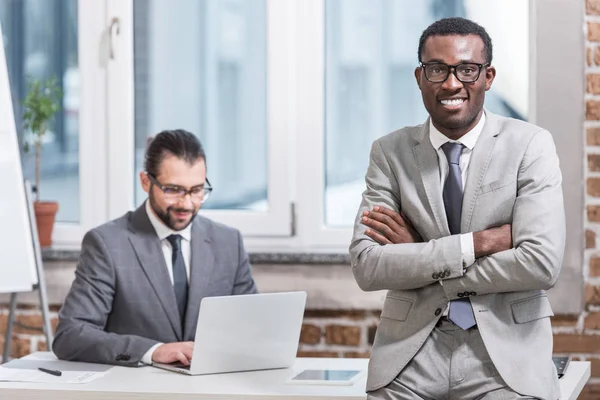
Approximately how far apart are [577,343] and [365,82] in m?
1.25

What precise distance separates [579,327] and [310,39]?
1460 millimetres

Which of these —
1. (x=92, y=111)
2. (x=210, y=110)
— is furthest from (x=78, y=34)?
(x=210, y=110)

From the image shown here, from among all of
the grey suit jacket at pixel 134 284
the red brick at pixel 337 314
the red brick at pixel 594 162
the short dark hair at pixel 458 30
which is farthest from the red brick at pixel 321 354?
the short dark hair at pixel 458 30

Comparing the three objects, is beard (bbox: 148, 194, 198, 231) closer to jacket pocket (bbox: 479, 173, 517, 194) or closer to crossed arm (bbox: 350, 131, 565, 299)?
crossed arm (bbox: 350, 131, 565, 299)

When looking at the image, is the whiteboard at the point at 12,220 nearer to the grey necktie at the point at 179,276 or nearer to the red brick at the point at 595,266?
the grey necktie at the point at 179,276

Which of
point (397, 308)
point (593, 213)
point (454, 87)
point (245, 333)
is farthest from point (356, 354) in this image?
point (454, 87)

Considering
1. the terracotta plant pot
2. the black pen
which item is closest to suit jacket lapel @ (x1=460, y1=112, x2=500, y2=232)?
the black pen

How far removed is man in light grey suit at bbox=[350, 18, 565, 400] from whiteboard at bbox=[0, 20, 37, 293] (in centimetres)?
183

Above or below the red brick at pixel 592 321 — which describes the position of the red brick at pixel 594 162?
above

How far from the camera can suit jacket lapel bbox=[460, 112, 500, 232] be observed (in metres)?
2.17

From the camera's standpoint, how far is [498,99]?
151 inches

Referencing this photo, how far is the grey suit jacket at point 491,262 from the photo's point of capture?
2.13 metres

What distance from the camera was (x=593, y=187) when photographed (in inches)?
144

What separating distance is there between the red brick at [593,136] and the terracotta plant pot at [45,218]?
2018 millimetres
